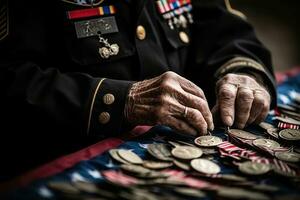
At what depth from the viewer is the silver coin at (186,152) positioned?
932mm

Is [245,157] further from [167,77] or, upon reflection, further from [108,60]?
[108,60]

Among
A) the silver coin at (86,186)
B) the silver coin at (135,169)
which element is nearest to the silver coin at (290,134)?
the silver coin at (135,169)

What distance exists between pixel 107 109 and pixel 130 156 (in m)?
0.17

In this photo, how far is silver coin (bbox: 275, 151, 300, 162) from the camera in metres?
0.96

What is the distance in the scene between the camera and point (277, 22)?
15.1 ft

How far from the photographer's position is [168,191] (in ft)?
2.60

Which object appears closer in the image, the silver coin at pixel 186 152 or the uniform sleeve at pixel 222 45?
the silver coin at pixel 186 152

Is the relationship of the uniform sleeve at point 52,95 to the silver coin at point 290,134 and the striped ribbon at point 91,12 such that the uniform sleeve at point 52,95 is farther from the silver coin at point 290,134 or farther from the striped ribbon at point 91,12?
the silver coin at point 290,134

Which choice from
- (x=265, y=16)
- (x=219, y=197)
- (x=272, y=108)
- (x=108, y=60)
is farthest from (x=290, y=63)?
(x=219, y=197)

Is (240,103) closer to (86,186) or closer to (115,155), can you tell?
(115,155)

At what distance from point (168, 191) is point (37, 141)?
0.52 metres

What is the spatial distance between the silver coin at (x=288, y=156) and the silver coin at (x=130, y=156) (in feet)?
1.10

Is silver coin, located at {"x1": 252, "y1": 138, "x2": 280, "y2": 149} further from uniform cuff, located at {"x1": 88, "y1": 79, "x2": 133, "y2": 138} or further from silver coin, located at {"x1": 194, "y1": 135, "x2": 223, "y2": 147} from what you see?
uniform cuff, located at {"x1": 88, "y1": 79, "x2": 133, "y2": 138}

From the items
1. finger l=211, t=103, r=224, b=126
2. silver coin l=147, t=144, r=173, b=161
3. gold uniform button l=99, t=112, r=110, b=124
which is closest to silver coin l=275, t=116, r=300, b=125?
finger l=211, t=103, r=224, b=126
